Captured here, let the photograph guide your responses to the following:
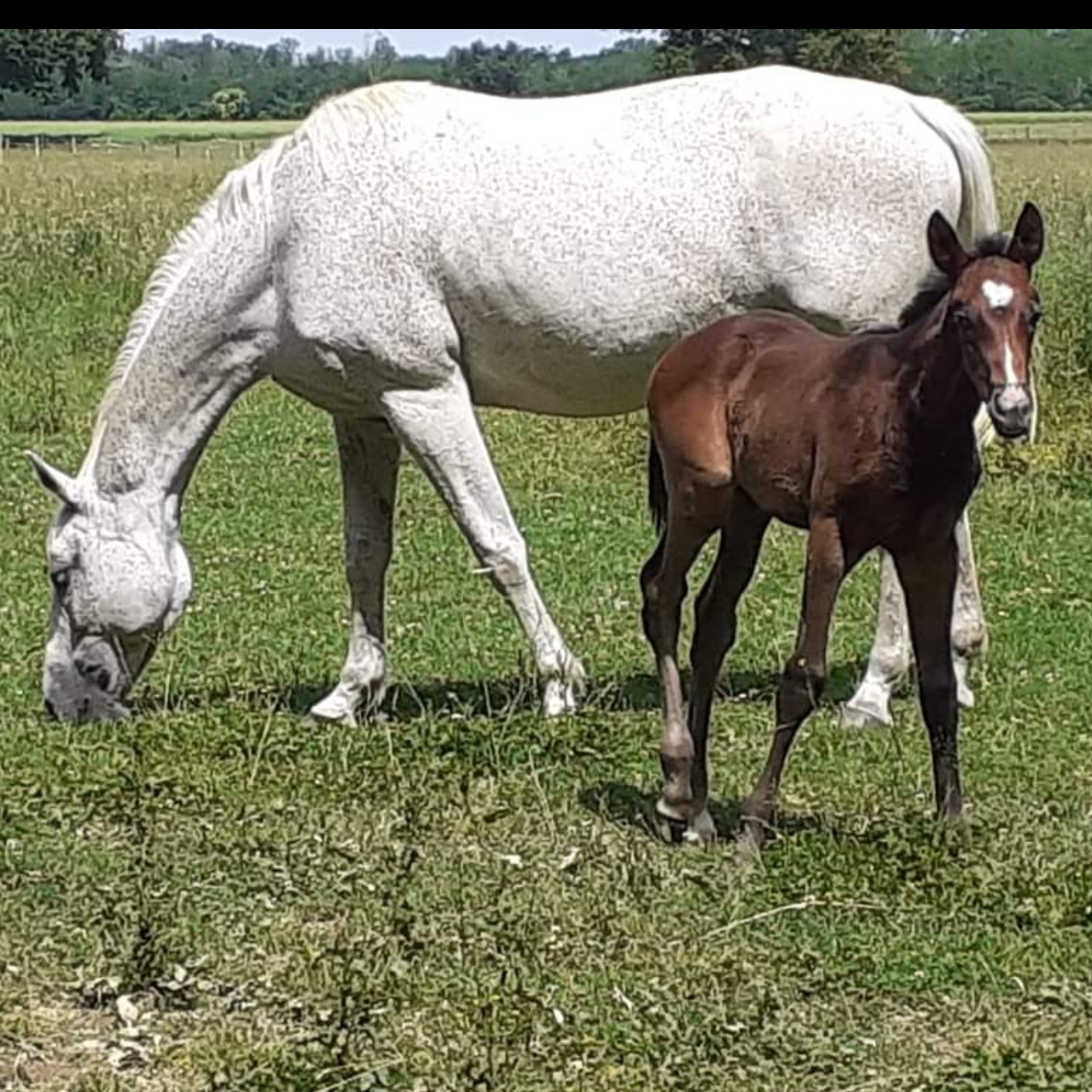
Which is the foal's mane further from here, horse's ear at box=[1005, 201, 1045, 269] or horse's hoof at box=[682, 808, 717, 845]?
horse's hoof at box=[682, 808, 717, 845]

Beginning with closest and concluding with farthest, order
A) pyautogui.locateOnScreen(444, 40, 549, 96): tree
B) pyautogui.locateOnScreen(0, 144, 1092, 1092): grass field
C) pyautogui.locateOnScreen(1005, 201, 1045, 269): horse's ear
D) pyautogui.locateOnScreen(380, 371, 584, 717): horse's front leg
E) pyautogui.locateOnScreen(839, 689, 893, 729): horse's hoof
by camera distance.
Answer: pyautogui.locateOnScreen(0, 144, 1092, 1092): grass field
pyautogui.locateOnScreen(1005, 201, 1045, 269): horse's ear
pyautogui.locateOnScreen(839, 689, 893, 729): horse's hoof
pyautogui.locateOnScreen(380, 371, 584, 717): horse's front leg
pyautogui.locateOnScreen(444, 40, 549, 96): tree

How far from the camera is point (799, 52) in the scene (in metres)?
10.5

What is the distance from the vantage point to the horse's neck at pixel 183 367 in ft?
23.6

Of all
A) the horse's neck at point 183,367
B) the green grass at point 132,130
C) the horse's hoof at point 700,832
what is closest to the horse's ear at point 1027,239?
the horse's hoof at point 700,832

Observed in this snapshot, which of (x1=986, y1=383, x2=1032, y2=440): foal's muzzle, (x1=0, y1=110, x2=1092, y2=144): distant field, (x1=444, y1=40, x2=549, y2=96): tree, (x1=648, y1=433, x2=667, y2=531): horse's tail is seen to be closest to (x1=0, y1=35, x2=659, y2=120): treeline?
(x1=444, y1=40, x2=549, y2=96): tree

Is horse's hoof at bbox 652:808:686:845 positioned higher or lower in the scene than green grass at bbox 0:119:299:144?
higher

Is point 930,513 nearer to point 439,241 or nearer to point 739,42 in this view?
point 739,42

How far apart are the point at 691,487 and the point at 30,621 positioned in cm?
424

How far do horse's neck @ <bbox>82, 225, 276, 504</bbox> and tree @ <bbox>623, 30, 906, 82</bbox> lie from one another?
174 centimetres

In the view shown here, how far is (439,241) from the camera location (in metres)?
7.00

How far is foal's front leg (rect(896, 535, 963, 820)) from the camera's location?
5297mm

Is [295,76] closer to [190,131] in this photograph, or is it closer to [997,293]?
[997,293]

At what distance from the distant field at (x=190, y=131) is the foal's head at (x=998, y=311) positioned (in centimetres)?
3971

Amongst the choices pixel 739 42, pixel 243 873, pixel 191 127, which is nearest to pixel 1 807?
pixel 243 873
